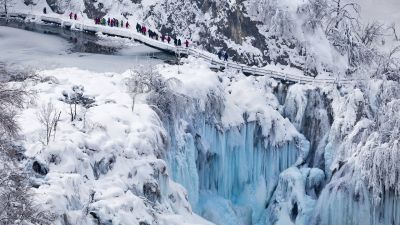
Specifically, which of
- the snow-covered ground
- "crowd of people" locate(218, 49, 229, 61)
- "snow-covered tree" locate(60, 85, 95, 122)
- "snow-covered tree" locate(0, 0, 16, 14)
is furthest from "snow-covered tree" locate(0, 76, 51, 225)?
"snow-covered tree" locate(0, 0, 16, 14)

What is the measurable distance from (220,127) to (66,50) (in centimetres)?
1378

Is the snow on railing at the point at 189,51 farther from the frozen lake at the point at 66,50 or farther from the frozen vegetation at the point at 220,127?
the frozen vegetation at the point at 220,127

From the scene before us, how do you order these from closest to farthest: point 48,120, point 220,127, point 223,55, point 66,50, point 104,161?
point 48,120
point 104,161
point 220,127
point 66,50
point 223,55

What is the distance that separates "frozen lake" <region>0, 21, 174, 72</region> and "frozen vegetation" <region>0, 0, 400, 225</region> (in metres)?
0.19

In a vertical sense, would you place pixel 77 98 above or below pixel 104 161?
above

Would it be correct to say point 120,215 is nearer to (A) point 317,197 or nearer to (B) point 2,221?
(B) point 2,221

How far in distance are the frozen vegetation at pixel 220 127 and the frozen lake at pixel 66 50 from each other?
0.63ft

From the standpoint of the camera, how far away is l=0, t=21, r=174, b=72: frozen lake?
3925 centimetres

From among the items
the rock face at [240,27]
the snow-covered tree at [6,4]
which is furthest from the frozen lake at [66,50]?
the rock face at [240,27]

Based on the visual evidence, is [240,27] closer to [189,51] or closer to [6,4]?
[189,51]

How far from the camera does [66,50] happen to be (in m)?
43.8

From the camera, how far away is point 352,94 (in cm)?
3850

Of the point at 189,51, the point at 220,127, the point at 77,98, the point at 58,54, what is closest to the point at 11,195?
the point at 77,98

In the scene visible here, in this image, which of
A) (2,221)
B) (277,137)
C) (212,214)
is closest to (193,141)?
(212,214)
